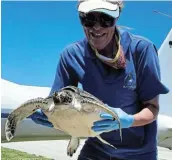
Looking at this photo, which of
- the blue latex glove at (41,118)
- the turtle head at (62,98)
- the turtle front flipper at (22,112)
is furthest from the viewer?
the blue latex glove at (41,118)

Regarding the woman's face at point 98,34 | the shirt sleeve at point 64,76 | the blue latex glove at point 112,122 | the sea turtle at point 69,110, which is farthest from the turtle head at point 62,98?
the shirt sleeve at point 64,76

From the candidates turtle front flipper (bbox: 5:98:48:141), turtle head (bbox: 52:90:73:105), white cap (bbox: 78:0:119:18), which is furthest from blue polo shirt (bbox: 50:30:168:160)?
turtle head (bbox: 52:90:73:105)

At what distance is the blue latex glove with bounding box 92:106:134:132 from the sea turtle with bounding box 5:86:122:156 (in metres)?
0.05

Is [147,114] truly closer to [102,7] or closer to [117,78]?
[117,78]

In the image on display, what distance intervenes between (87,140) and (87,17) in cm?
88

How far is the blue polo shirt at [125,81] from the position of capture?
9.70 ft

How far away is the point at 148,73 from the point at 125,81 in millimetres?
155

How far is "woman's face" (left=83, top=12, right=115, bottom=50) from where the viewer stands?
2808mm

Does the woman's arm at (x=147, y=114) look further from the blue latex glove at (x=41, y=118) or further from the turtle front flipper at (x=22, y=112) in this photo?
the turtle front flipper at (x=22, y=112)

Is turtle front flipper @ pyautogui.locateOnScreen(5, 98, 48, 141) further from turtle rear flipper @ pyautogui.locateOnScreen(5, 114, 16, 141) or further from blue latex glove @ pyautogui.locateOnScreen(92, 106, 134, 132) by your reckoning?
blue latex glove @ pyautogui.locateOnScreen(92, 106, 134, 132)

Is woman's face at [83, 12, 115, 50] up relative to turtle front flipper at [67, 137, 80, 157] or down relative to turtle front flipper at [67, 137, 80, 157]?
up

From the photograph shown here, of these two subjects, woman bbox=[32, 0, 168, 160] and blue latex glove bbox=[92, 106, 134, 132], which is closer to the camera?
blue latex glove bbox=[92, 106, 134, 132]

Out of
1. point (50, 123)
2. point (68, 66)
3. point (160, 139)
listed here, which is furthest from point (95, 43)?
point (160, 139)

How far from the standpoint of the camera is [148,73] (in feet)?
9.64
